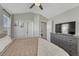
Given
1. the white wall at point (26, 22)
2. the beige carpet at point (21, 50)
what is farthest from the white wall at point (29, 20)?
the beige carpet at point (21, 50)

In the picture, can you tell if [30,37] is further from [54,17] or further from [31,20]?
[54,17]

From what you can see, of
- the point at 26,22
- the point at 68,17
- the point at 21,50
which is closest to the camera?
the point at 21,50

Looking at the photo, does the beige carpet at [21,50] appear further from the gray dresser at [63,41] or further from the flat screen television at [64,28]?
the flat screen television at [64,28]

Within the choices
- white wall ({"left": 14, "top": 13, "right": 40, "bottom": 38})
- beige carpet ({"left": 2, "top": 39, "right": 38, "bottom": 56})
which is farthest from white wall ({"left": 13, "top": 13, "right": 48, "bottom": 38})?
beige carpet ({"left": 2, "top": 39, "right": 38, "bottom": 56})

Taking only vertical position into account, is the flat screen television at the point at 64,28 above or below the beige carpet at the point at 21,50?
above

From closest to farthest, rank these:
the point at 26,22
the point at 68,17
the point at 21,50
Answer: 1. the point at 21,50
2. the point at 26,22
3. the point at 68,17

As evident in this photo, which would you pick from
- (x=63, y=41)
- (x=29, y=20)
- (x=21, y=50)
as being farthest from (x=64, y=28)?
(x=21, y=50)

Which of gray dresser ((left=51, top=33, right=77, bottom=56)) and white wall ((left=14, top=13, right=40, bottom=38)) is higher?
white wall ((left=14, top=13, right=40, bottom=38))

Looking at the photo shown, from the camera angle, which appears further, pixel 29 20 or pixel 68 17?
pixel 68 17

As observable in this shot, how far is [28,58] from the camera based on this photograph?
591 mm

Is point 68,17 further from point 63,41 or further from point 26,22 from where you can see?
point 26,22

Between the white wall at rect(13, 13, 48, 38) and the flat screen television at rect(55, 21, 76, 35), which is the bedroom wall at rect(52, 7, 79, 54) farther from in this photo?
the white wall at rect(13, 13, 48, 38)

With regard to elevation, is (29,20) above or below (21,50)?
above

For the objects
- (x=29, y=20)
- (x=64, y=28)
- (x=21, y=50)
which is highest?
(x=29, y=20)
